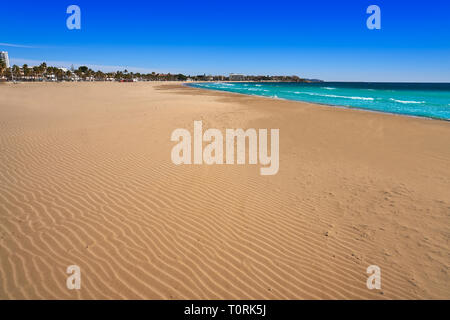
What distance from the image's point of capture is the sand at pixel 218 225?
358 cm

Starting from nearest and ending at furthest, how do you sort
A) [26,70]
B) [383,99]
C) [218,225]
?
1. [218,225]
2. [383,99]
3. [26,70]

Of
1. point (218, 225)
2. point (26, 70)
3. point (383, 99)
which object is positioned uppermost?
point (26, 70)

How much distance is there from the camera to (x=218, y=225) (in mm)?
4988

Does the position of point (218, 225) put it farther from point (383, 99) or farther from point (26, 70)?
point (26, 70)

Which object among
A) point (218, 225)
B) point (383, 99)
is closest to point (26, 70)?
point (383, 99)

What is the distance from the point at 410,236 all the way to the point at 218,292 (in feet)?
13.2

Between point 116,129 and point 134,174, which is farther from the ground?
point 116,129

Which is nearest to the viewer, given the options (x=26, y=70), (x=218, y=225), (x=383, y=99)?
(x=218, y=225)

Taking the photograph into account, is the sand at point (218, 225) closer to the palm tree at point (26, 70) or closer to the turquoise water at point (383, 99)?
the turquoise water at point (383, 99)

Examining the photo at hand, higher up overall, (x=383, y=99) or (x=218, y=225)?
(x=383, y=99)
